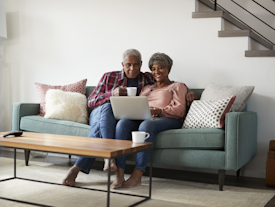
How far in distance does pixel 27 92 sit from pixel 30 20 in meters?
0.98

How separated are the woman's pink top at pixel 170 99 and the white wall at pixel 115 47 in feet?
1.48

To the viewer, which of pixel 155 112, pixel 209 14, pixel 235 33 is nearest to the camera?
pixel 155 112

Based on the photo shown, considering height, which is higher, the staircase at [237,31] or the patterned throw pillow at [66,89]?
the staircase at [237,31]

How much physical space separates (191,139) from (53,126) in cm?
138

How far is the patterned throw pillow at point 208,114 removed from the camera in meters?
2.44

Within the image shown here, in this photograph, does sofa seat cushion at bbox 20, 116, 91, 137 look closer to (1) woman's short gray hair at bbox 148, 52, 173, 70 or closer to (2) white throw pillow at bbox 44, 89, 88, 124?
(2) white throw pillow at bbox 44, 89, 88, 124

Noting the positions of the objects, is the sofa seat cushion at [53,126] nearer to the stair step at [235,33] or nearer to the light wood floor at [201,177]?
the light wood floor at [201,177]

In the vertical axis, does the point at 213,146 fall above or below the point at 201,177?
above

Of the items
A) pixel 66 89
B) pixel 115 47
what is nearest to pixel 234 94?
pixel 115 47

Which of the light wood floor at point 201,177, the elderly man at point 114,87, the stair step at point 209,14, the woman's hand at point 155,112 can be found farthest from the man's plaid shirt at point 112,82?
the stair step at point 209,14

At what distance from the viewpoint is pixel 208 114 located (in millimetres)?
2498

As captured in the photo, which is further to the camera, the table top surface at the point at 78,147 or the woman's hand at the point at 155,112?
the woman's hand at the point at 155,112

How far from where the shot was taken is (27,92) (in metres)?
4.21

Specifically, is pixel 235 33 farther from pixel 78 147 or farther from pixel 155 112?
pixel 78 147
